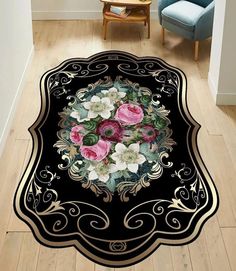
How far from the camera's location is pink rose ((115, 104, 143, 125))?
12.8 ft

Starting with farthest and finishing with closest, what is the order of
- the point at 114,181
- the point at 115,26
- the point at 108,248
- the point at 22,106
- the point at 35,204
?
the point at 115,26 → the point at 22,106 → the point at 114,181 → the point at 35,204 → the point at 108,248

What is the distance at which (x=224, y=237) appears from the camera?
2807 millimetres

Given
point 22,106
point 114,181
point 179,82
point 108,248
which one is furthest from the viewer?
point 179,82

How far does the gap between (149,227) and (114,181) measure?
1.56 feet

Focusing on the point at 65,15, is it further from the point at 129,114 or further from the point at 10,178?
the point at 10,178

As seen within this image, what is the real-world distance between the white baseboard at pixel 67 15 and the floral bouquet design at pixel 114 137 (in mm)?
1651

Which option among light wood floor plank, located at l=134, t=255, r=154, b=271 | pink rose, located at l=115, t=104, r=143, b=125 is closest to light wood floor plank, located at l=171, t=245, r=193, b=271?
light wood floor plank, located at l=134, t=255, r=154, b=271

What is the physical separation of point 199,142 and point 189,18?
1594 mm

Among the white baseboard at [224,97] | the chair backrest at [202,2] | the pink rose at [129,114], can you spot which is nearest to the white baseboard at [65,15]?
the chair backrest at [202,2]

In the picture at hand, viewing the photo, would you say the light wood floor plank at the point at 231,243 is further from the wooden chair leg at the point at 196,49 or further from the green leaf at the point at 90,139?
the wooden chair leg at the point at 196,49

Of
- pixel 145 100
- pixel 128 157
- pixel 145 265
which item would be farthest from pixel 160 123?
pixel 145 265

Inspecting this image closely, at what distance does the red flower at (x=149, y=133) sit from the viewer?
3703 mm

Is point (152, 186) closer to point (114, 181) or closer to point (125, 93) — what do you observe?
point (114, 181)

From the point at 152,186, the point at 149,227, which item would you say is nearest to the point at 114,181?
the point at 152,186
